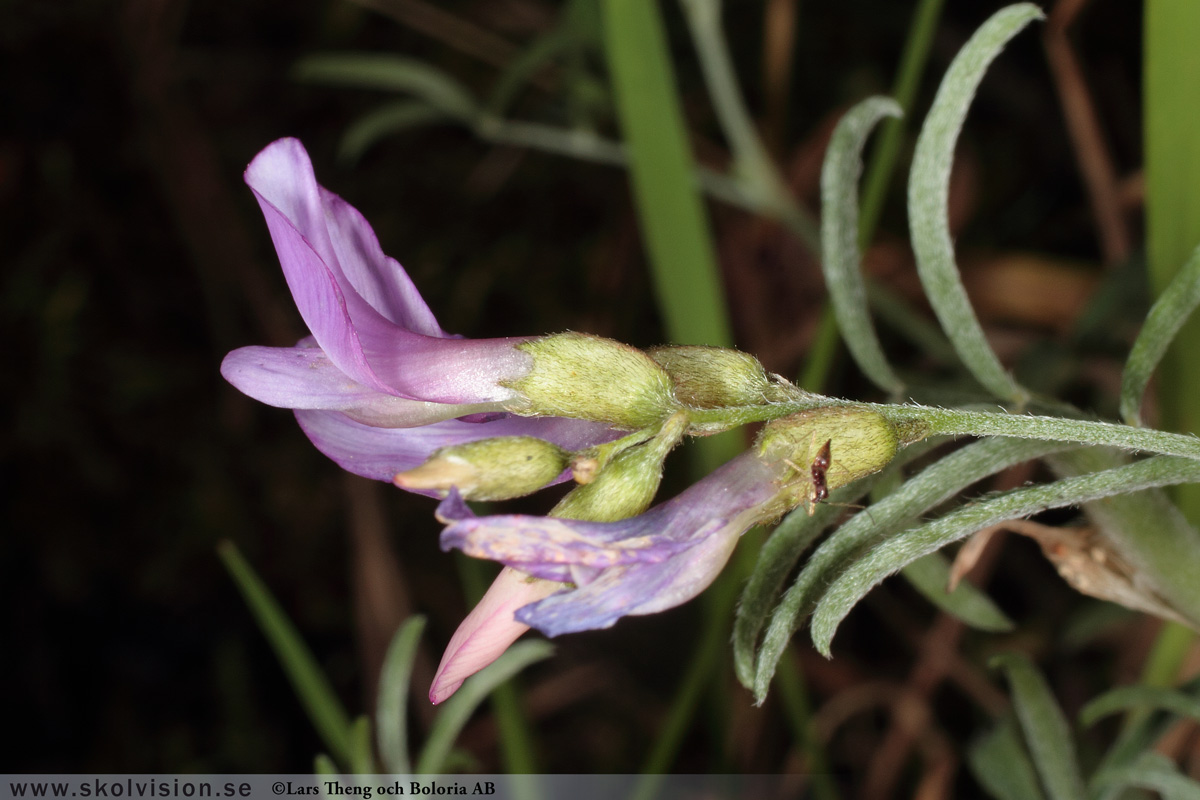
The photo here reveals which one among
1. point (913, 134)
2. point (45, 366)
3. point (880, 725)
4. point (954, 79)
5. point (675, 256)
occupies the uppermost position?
point (913, 134)

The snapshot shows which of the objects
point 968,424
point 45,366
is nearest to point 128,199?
point 45,366

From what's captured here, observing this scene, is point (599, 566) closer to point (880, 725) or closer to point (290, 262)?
point (290, 262)

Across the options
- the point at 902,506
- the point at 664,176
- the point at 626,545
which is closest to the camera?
the point at 626,545

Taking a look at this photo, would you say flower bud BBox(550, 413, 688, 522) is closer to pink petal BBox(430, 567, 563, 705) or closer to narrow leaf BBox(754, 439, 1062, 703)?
pink petal BBox(430, 567, 563, 705)

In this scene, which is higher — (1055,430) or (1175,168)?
(1175,168)

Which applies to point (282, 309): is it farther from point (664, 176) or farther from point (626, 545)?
point (626, 545)

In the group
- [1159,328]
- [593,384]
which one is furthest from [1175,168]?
[593,384]
